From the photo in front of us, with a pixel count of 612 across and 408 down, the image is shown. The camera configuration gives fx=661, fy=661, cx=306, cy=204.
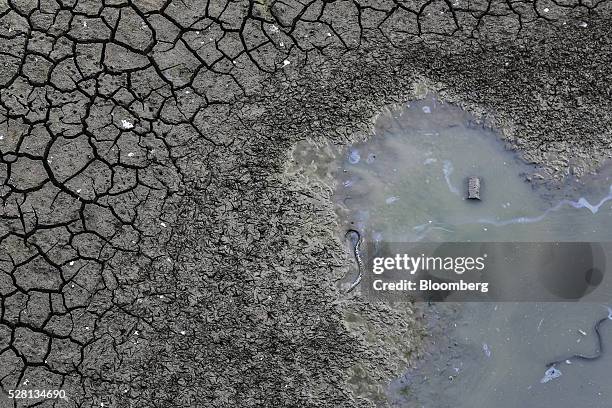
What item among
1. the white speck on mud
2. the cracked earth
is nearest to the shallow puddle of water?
the white speck on mud

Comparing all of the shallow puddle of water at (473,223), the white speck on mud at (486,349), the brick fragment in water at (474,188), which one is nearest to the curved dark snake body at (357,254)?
the shallow puddle of water at (473,223)

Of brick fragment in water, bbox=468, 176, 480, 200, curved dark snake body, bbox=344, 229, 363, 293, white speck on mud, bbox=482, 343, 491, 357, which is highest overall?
brick fragment in water, bbox=468, 176, 480, 200

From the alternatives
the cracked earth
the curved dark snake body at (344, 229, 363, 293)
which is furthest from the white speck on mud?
the curved dark snake body at (344, 229, 363, 293)

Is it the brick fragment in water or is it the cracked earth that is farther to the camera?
the brick fragment in water

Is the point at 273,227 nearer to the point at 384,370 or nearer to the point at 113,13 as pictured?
the point at 384,370

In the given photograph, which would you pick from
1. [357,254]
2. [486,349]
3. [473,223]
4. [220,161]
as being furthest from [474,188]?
[220,161]

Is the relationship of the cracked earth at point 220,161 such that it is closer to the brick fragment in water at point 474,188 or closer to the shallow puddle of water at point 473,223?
the shallow puddle of water at point 473,223

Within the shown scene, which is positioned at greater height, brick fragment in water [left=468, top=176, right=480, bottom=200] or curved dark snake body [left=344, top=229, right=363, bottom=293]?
brick fragment in water [left=468, top=176, right=480, bottom=200]

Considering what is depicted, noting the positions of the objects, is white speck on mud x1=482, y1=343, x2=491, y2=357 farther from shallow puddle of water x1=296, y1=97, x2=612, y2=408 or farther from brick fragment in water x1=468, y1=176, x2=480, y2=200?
brick fragment in water x1=468, y1=176, x2=480, y2=200
